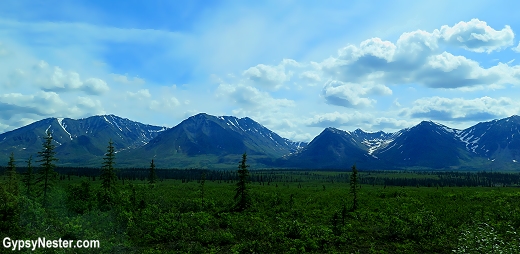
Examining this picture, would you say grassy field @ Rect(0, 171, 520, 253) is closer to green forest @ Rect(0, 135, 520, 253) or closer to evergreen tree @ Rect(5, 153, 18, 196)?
green forest @ Rect(0, 135, 520, 253)

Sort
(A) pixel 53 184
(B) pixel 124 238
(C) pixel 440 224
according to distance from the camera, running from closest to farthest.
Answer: (B) pixel 124 238
(C) pixel 440 224
(A) pixel 53 184

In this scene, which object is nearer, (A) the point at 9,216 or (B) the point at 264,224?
(A) the point at 9,216

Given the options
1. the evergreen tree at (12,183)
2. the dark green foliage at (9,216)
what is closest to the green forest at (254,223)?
the dark green foliage at (9,216)

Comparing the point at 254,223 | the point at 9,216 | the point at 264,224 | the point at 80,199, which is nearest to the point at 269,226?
the point at 264,224

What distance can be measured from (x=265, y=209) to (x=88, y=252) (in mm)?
23438

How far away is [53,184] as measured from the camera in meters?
43.8

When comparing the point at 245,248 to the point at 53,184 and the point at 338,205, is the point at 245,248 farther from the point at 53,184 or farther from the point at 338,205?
the point at 53,184

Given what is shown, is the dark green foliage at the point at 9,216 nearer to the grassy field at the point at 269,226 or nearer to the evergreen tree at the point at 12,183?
the grassy field at the point at 269,226

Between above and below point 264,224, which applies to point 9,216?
above

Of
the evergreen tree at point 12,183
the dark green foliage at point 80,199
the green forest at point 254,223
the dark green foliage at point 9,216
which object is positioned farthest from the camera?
the evergreen tree at point 12,183

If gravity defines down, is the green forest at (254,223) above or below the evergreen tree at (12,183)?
below

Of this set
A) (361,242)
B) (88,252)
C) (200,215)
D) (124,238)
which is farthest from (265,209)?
(88,252)

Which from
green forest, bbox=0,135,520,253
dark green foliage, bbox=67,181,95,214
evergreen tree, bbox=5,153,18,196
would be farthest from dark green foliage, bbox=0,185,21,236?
evergreen tree, bbox=5,153,18,196

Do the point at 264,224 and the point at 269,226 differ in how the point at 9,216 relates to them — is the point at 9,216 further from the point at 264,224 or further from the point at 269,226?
the point at 269,226
